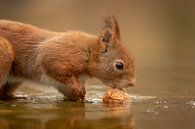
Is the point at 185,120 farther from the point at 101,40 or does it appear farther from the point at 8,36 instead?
the point at 8,36

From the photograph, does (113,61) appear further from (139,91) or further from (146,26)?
(146,26)

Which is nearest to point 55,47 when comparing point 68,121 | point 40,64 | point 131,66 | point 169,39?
point 40,64

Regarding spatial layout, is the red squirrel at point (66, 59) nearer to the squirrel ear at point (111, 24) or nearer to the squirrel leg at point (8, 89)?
the squirrel ear at point (111, 24)

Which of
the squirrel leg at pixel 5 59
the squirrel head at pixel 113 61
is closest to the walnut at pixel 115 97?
the squirrel head at pixel 113 61

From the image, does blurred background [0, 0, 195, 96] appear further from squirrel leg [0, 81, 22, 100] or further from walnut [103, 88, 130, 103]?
squirrel leg [0, 81, 22, 100]

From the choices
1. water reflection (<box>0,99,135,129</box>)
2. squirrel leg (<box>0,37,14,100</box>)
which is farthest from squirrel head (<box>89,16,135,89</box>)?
squirrel leg (<box>0,37,14,100</box>)

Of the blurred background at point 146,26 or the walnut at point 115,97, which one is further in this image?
the blurred background at point 146,26

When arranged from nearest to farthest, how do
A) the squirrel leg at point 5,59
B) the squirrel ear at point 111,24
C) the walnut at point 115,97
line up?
1. the squirrel leg at point 5,59
2. the walnut at point 115,97
3. the squirrel ear at point 111,24

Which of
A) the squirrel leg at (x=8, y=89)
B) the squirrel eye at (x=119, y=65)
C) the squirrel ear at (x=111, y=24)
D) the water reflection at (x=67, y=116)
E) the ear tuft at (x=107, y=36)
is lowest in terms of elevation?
the water reflection at (x=67, y=116)
